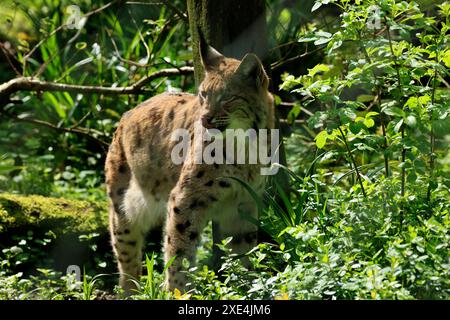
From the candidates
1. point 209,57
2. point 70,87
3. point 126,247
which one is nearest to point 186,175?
point 209,57

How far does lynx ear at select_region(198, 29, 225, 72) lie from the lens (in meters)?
5.52

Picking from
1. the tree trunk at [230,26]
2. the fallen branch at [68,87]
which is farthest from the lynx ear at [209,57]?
the fallen branch at [68,87]

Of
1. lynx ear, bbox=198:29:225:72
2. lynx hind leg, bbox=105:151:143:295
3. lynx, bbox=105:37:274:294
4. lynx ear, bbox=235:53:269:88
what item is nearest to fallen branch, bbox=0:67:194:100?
lynx, bbox=105:37:274:294

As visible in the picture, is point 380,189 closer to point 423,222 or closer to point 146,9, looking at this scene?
point 423,222

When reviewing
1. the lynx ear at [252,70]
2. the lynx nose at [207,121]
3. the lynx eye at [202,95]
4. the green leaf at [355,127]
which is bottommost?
the green leaf at [355,127]

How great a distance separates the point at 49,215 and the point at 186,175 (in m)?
2.07

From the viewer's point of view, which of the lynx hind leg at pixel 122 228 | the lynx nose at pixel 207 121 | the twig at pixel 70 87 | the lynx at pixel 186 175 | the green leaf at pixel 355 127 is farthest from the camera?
the twig at pixel 70 87

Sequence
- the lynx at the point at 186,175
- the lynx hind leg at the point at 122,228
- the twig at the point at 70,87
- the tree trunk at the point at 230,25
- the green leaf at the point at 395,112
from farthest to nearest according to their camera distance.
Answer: the twig at the point at 70,87 → the lynx hind leg at the point at 122,228 → the tree trunk at the point at 230,25 → the lynx at the point at 186,175 → the green leaf at the point at 395,112

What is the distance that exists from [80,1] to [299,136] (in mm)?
3980

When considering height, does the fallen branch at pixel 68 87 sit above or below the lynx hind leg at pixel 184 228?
above

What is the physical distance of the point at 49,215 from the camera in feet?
23.6

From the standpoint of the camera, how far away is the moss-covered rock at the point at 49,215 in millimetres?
7008

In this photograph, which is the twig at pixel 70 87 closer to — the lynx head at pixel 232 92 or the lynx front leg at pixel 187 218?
the lynx head at pixel 232 92

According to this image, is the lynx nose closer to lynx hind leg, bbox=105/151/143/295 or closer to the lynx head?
the lynx head
